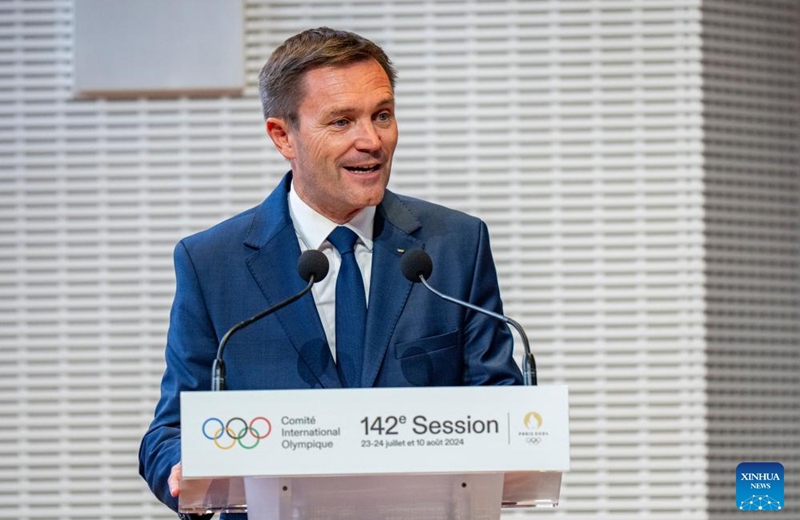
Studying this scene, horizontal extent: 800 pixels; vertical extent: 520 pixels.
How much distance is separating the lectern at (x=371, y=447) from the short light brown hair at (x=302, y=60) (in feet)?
3.32

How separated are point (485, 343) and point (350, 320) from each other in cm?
35

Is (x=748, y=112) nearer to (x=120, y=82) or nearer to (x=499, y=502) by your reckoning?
(x=120, y=82)

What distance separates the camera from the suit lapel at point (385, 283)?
2.65 metres

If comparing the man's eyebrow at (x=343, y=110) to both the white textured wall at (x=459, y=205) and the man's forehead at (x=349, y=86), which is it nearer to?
the man's forehead at (x=349, y=86)

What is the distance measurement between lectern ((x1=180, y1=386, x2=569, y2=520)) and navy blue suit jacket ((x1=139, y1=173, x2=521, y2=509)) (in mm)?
542

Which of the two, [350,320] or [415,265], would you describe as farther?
[350,320]

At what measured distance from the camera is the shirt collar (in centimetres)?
284

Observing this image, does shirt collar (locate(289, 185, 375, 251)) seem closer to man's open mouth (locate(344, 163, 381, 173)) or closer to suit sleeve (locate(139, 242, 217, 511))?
man's open mouth (locate(344, 163, 381, 173))

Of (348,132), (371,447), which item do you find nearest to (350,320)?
(348,132)

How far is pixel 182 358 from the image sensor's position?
273 centimetres

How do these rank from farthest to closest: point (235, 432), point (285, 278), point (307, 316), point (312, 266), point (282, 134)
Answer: point (282, 134), point (285, 278), point (307, 316), point (312, 266), point (235, 432)

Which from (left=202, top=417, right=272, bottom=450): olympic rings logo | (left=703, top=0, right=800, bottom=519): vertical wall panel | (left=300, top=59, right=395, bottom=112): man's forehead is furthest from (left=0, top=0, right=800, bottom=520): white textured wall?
(left=202, top=417, right=272, bottom=450): olympic rings logo

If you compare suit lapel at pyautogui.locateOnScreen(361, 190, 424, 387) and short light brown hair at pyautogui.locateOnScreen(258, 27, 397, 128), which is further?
short light brown hair at pyautogui.locateOnScreen(258, 27, 397, 128)

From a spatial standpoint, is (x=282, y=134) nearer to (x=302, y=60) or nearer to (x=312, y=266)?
(x=302, y=60)
